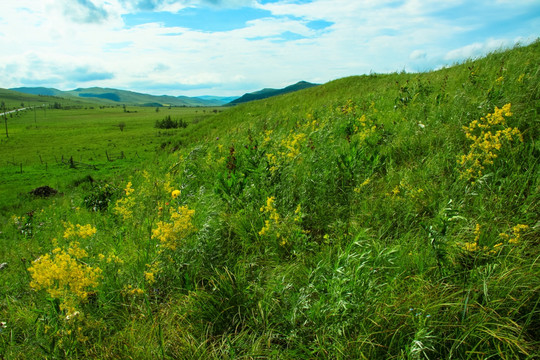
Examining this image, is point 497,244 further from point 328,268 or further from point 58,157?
point 58,157

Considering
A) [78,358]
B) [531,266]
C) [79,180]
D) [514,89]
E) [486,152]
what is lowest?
[79,180]

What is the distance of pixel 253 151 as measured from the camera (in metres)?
5.51

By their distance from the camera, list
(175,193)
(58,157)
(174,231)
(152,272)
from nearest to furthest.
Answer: (152,272) < (174,231) < (175,193) < (58,157)

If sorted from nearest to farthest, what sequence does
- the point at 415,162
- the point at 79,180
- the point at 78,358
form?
the point at 78,358, the point at 415,162, the point at 79,180

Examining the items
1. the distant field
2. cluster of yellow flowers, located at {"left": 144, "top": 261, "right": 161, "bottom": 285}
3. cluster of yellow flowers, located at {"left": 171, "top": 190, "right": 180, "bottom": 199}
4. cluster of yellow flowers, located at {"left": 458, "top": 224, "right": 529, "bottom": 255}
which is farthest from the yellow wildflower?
the distant field

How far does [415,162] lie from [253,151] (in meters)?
2.81

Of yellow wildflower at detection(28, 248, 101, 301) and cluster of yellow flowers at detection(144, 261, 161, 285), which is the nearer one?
yellow wildflower at detection(28, 248, 101, 301)

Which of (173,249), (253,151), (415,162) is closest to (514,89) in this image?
(415,162)

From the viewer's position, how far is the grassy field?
2029mm

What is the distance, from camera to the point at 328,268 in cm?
254

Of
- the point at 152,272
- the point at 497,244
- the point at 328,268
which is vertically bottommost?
the point at 152,272

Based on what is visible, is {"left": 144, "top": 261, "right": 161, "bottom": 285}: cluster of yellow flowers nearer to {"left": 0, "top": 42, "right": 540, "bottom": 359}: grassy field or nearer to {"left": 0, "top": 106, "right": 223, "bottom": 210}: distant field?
{"left": 0, "top": 42, "right": 540, "bottom": 359}: grassy field

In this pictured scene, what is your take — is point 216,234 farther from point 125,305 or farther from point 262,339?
point 262,339

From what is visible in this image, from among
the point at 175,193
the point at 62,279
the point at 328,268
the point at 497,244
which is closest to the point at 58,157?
the point at 175,193
